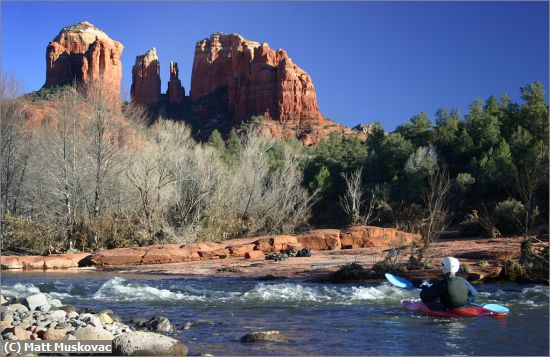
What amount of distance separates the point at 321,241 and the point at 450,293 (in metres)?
13.0

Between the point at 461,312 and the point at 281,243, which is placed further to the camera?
the point at 281,243

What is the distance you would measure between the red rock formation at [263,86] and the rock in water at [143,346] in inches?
3537

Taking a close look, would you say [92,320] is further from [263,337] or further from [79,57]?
[79,57]

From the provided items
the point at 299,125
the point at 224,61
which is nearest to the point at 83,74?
the point at 224,61

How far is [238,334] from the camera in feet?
29.4

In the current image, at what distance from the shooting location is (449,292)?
10430 millimetres

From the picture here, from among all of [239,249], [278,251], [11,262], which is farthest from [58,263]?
[278,251]

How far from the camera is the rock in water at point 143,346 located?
7012 mm

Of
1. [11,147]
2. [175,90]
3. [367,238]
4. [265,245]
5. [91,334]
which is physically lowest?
[91,334]

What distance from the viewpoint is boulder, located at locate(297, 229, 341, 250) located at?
23219mm

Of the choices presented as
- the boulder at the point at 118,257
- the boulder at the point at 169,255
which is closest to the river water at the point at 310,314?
the boulder at the point at 118,257

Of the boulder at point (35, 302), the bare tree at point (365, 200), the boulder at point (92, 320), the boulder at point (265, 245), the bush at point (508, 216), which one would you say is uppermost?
the bare tree at point (365, 200)

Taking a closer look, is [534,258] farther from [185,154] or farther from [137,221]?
[185,154]

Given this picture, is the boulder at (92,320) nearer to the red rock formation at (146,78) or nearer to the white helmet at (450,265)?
the white helmet at (450,265)
